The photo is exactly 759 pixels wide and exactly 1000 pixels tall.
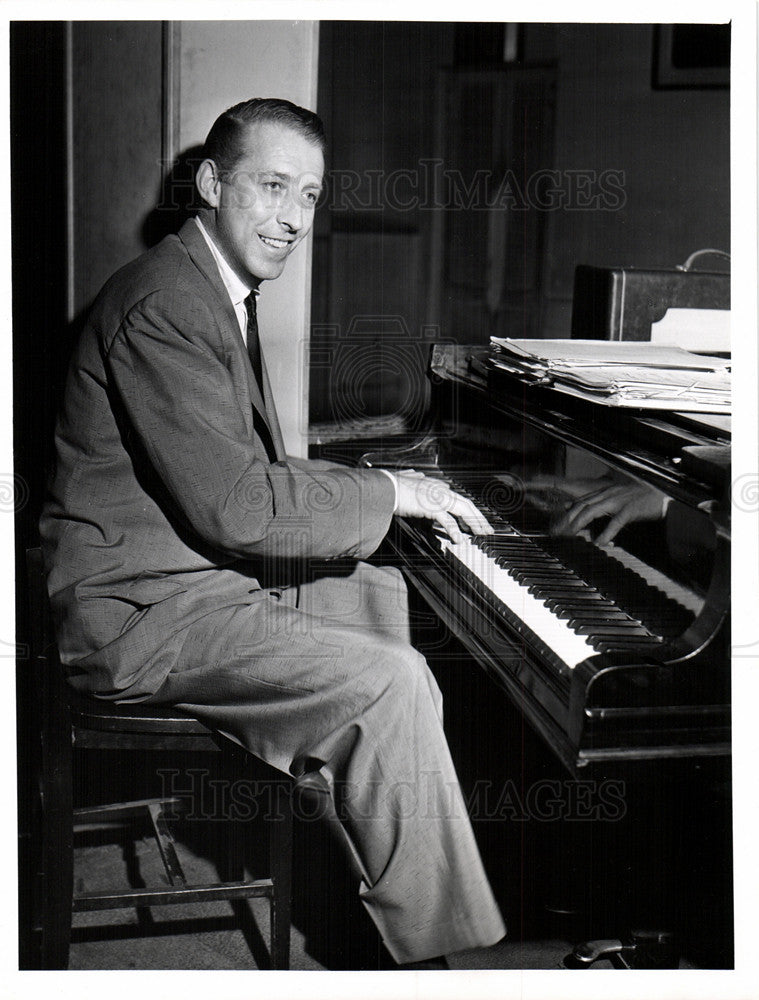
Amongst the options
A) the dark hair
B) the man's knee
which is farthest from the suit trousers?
the dark hair

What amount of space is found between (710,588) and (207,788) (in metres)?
1.50

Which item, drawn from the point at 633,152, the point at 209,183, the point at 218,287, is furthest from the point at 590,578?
the point at 633,152

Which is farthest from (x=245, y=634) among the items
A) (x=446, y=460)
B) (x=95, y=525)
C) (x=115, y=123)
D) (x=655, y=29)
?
(x=655, y=29)

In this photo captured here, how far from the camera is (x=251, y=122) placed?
82.7 inches

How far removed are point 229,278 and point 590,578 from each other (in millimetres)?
1031

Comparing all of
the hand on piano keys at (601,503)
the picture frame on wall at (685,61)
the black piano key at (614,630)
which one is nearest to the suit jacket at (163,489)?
the hand on piano keys at (601,503)

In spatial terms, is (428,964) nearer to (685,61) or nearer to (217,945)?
(217,945)

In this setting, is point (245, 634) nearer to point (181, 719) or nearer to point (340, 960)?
point (181, 719)

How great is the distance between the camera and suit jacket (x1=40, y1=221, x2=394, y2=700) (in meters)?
1.82

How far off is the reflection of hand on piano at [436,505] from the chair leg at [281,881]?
25.7 inches

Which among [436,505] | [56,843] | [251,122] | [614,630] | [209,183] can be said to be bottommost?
[56,843]

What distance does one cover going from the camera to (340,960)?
2.16m

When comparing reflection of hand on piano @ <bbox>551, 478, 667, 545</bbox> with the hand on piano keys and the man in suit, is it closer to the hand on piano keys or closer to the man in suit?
the hand on piano keys

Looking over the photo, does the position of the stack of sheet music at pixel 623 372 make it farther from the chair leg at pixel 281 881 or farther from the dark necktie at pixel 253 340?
the chair leg at pixel 281 881
